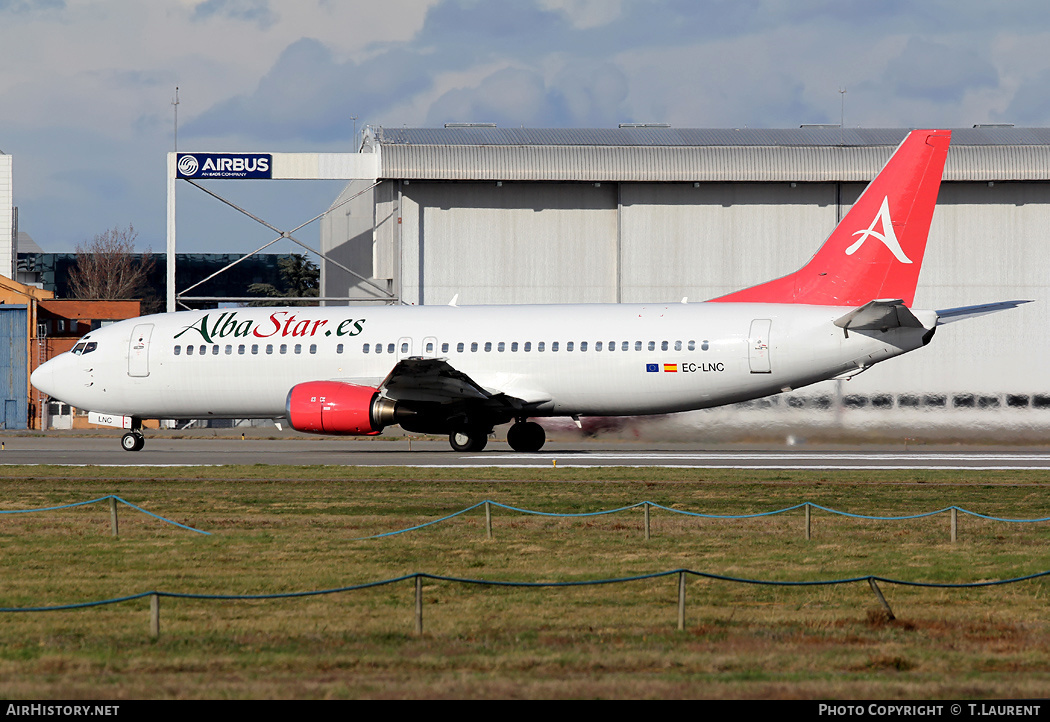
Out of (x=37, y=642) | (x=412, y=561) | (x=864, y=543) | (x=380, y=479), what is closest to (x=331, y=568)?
(x=412, y=561)

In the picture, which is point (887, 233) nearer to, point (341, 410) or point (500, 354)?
point (500, 354)

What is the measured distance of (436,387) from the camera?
32.2m

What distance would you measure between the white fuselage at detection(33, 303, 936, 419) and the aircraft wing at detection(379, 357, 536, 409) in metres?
0.52

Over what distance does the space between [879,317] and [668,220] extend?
21.7 metres

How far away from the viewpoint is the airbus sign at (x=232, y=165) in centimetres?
4938

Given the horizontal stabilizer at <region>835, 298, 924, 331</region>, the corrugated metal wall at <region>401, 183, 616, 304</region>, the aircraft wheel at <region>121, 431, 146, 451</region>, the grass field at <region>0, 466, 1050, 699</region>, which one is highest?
the corrugated metal wall at <region>401, 183, 616, 304</region>

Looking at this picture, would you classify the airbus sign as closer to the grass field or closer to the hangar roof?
the hangar roof

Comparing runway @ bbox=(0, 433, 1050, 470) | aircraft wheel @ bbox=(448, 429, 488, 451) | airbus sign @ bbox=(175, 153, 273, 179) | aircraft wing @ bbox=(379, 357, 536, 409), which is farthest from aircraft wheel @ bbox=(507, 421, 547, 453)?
airbus sign @ bbox=(175, 153, 273, 179)

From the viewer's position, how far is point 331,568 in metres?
15.1

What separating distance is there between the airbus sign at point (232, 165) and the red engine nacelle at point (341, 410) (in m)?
20.3

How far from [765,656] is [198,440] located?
120 ft

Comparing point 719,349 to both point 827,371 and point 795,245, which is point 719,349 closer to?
point 827,371

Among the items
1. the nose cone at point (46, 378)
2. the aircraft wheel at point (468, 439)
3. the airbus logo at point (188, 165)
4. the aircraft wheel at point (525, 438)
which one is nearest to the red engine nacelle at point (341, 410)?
the aircraft wheel at point (468, 439)

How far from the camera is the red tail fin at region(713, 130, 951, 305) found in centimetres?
3062
